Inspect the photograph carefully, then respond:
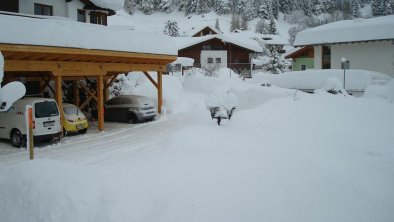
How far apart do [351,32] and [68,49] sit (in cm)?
2215

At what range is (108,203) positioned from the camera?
6406mm

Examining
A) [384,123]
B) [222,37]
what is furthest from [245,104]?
[222,37]

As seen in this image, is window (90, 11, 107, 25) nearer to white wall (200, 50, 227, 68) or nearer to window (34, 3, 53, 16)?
window (34, 3, 53, 16)

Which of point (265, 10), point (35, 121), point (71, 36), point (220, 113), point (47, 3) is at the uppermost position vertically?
point (265, 10)

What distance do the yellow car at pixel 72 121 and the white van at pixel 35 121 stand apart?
1.38 m

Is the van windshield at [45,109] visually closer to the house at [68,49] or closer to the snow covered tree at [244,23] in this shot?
the house at [68,49]

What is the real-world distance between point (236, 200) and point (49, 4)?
1714 cm

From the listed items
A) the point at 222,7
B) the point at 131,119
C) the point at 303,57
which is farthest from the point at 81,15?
the point at 222,7

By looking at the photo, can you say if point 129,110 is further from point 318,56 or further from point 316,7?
point 316,7

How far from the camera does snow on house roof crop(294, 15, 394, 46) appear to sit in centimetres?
2703

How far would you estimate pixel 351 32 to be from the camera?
28.6 metres

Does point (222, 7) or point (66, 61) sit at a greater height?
point (222, 7)

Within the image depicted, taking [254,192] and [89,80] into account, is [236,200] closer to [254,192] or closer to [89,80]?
[254,192]

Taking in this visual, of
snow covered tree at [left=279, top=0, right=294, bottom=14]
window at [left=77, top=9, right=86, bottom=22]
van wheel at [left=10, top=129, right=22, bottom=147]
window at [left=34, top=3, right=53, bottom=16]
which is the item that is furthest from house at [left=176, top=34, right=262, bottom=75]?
snow covered tree at [left=279, top=0, right=294, bottom=14]
